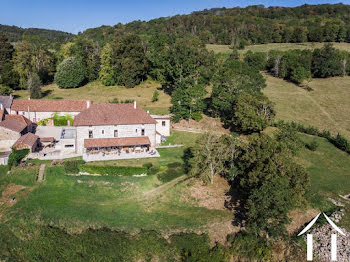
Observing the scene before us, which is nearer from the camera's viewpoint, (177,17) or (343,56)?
(343,56)

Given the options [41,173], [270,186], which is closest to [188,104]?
[41,173]

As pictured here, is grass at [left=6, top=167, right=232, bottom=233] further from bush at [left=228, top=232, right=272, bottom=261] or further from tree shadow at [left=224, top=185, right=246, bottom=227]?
bush at [left=228, top=232, right=272, bottom=261]

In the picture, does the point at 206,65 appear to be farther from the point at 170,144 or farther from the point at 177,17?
the point at 177,17

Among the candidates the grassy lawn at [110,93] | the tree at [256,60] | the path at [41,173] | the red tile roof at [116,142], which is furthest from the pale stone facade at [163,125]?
the tree at [256,60]

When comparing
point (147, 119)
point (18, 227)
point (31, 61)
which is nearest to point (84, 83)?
point (31, 61)

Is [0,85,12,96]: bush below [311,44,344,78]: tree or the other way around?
below

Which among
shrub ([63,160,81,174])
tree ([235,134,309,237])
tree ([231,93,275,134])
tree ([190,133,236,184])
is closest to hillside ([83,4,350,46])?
tree ([231,93,275,134])

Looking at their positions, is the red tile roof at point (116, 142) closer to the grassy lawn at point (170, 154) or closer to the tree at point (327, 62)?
the grassy lawn at point (170, 154)
